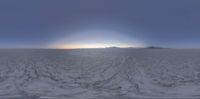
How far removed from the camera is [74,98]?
7.66 m

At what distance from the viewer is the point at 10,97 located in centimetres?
760

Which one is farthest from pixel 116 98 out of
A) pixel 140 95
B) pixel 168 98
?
pixel 168 98

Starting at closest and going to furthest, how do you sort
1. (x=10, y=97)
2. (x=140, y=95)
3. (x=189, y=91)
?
1. (x=10, y=97)
2. (x=140, y=95)
3. (x=189, y=91)

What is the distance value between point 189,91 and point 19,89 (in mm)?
5948

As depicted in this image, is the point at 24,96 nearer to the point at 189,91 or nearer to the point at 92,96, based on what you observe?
the point at 92,96

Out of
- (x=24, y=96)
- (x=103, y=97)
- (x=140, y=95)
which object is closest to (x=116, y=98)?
(x=103, y=97)

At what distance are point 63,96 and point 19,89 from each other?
2093mm

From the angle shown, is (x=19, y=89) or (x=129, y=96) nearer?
(x=129, y=96)

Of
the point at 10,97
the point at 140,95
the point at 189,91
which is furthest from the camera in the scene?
the point at 189,91

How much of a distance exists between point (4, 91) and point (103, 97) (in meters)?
3.41

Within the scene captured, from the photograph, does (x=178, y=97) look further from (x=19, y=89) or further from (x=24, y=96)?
(x=19, y=89)

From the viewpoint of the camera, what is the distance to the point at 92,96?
7914 millimetres

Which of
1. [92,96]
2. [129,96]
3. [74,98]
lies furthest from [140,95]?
[74,98]

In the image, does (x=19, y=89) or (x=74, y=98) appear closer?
(x=74, y=98)
